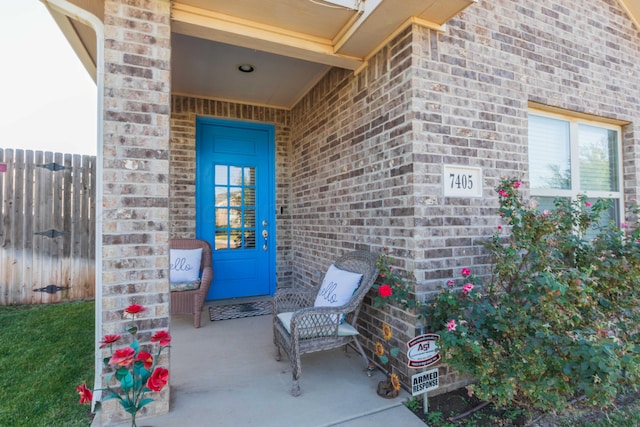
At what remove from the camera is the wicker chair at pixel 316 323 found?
2217 millimetres

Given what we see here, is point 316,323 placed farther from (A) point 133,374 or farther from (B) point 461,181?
(B) point 461,181

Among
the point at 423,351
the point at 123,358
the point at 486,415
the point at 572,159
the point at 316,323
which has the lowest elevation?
the point at 486,415

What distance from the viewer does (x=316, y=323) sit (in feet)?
7.56

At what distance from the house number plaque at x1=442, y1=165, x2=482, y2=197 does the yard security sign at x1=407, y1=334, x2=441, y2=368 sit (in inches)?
41.6

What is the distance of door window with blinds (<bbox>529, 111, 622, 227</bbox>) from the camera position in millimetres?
3146

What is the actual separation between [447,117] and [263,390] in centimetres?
249

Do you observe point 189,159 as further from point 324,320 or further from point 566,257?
point 566,257

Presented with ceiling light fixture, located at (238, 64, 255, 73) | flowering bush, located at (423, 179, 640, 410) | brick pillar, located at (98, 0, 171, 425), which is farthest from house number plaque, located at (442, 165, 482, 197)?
ceiling light fixture, located at (238, 64, 255, 73)

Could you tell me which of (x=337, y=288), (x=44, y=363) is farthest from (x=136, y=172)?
(x=44, y=363)

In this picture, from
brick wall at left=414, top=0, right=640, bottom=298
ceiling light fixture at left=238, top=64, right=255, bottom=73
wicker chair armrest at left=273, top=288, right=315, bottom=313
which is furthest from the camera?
ceiling light fixture at left=238, top=64, right=255, bottom=73

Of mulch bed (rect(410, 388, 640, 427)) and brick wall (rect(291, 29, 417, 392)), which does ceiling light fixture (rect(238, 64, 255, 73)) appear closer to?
brick wall (rect(291, 29, 417, 392))

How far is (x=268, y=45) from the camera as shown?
8.64ft

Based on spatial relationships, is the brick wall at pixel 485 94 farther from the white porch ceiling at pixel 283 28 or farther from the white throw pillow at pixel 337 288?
the white throw pillow at pixel 337 288

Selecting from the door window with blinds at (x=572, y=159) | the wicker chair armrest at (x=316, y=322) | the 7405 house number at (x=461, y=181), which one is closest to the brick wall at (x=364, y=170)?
the 7405 house number at (x=461, y=181)
